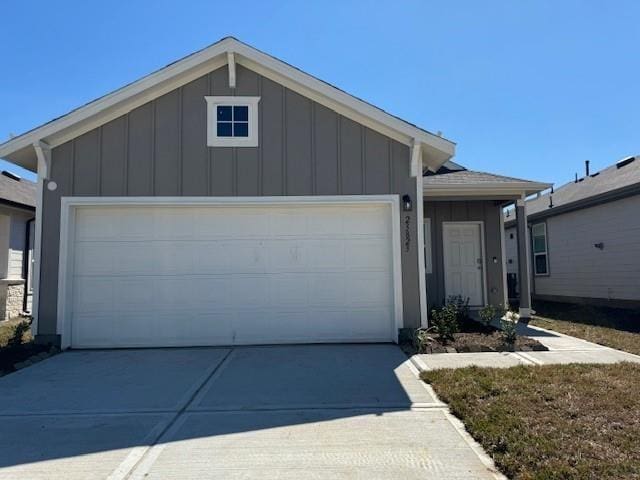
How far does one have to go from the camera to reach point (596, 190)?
1212 centimetres

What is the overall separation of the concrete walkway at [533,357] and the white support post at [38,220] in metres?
5.74

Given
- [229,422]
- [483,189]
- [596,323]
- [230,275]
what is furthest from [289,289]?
[596,323]

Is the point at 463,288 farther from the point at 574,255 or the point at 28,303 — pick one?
the point at 28,303

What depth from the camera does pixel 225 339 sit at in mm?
7496

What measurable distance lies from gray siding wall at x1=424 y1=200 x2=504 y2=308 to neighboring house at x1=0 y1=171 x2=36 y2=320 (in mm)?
9834

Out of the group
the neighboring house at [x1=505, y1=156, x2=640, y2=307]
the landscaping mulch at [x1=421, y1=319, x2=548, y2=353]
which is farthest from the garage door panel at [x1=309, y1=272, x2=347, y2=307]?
the neighboring house at [x1=505, y1=156, x2=640, y2=307]

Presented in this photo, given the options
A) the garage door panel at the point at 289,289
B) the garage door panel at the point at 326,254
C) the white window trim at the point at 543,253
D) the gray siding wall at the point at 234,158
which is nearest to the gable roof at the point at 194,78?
the gray siding wall at the point at 234,158

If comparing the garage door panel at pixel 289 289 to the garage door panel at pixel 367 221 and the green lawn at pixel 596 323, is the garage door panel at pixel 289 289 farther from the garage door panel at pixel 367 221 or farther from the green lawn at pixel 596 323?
the green lawn at pixel 596 323

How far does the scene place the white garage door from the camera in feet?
24.5

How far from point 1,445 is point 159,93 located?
223 inches

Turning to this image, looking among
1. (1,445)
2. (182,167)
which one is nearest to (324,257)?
(182,167)

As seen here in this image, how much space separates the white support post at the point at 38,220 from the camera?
283 inches

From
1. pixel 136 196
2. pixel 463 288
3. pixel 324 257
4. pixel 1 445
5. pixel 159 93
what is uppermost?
pixel 159 93

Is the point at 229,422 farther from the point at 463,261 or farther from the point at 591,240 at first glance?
the point at 591,240
